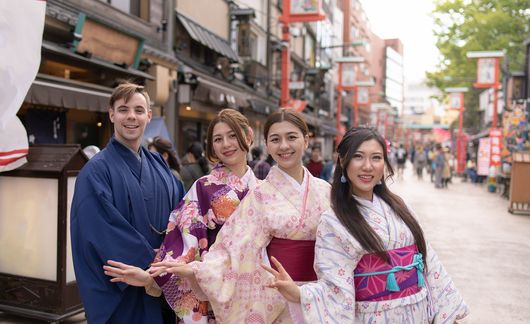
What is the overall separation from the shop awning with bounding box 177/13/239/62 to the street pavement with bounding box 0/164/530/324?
728cm

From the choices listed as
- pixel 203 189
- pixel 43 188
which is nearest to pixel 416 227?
pixel 203 189

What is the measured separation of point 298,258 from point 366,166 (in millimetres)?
585

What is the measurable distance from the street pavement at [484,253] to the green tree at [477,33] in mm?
11456

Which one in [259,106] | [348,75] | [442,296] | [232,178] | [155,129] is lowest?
[442,296]

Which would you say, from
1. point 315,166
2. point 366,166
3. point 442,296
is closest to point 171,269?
point 366,166

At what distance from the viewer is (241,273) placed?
2.63m

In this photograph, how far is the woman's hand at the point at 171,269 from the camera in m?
2.55

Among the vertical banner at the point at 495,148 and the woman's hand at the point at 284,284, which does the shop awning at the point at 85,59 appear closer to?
the woman's hand at the point at 284,284

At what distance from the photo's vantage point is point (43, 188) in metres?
4.27

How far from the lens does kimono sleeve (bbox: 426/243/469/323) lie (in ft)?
7.87

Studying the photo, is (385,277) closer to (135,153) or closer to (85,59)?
(135,153)

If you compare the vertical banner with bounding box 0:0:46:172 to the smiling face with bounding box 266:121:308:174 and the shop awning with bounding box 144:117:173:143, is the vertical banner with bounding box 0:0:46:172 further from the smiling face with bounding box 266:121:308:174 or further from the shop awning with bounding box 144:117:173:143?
the shop awning with bounding box 144:117:173:143

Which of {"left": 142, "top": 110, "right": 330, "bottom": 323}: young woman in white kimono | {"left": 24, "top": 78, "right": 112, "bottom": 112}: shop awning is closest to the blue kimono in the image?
{"left": 142, "top": 110, "right": 330, "bottom": 323}: young woman in white kimono

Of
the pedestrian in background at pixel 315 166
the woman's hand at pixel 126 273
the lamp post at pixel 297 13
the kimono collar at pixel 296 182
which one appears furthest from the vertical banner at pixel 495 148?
the woman's hand at pixel 126 273
